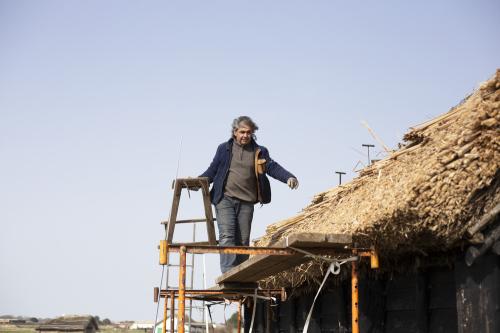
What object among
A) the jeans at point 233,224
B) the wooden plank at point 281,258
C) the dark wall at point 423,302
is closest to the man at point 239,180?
the jeans at point 233,224

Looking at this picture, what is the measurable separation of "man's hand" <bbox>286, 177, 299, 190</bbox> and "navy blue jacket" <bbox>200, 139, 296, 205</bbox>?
7cm

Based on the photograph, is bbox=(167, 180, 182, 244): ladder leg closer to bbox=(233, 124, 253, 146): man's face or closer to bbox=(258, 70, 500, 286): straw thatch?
bbox=(233, 124, 253, 146): man's face

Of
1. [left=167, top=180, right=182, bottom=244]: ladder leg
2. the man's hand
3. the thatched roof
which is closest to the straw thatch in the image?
the man's hand

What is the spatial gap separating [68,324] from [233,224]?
100 feet

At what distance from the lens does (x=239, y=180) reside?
707 cm

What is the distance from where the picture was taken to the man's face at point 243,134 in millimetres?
7078

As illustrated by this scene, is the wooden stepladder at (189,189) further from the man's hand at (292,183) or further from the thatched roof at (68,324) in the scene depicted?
the thatched roof at (68,324)

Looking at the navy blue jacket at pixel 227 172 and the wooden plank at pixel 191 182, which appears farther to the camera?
the navy blue jacket at pixel 227 172

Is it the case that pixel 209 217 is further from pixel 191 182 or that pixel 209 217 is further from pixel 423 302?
pixel 423 302

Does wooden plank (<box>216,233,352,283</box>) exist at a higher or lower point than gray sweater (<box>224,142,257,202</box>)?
lower

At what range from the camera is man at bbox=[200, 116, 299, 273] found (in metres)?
6.97

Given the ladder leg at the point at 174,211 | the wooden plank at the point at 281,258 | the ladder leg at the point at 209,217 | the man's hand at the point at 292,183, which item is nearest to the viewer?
the wooden plank at the point at 281,258

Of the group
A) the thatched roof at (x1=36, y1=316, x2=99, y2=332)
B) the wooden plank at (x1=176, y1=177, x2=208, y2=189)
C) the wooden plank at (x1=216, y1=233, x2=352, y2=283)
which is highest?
the wooden plank at (x1=176, y1=177, x2=208, y2=189)

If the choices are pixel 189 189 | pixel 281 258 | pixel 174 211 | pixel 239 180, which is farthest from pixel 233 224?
pixel 281 258
